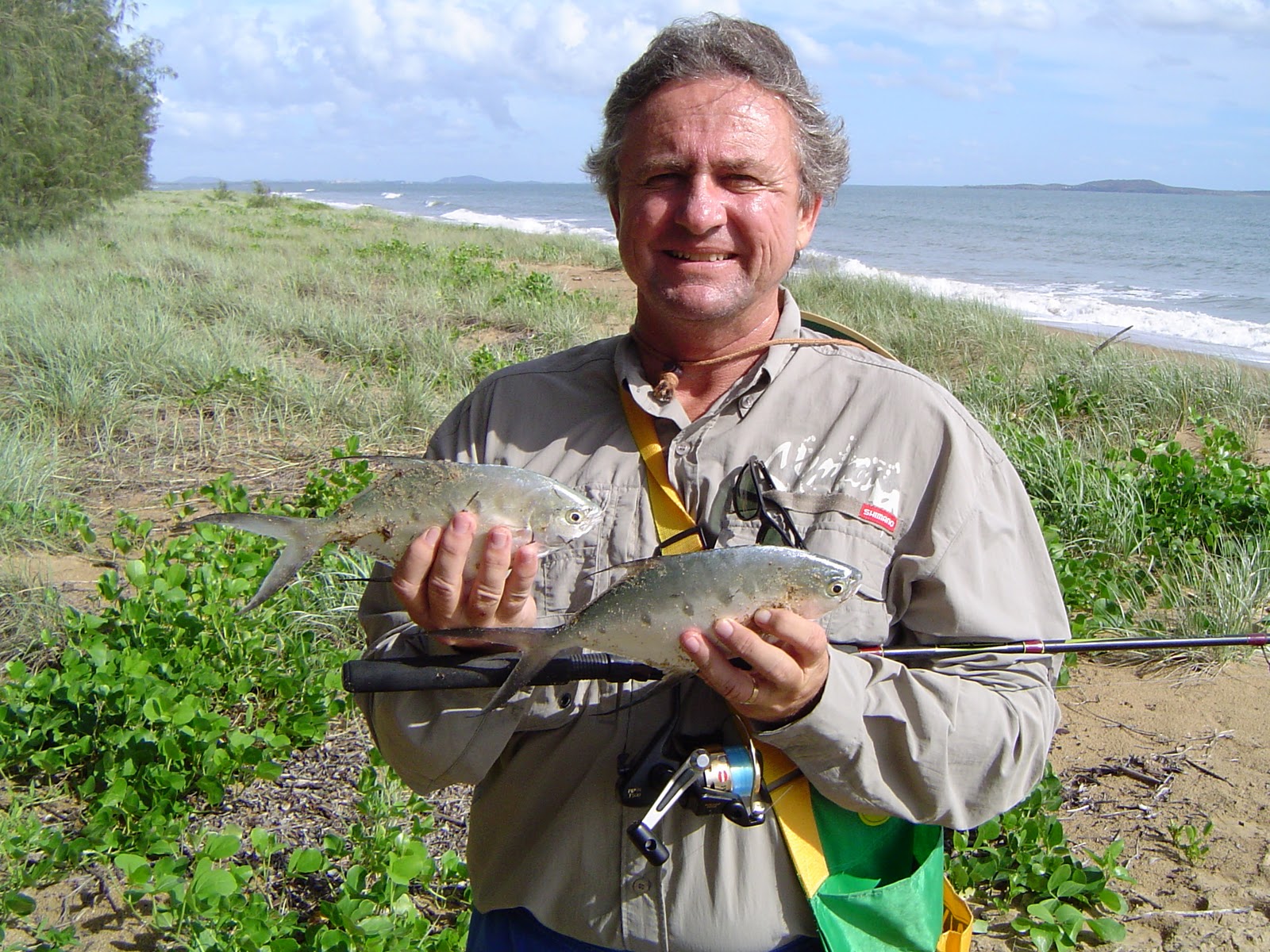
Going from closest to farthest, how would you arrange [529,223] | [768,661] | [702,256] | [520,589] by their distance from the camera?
[768,661] < [520,589] < [702,256] < [529,223]

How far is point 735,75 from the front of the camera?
2178 millimetres

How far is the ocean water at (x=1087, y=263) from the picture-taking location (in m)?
21.8

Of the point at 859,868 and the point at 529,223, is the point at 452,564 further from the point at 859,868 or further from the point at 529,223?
the point at 529,223

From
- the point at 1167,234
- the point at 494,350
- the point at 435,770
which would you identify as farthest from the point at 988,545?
the point at 1167,234

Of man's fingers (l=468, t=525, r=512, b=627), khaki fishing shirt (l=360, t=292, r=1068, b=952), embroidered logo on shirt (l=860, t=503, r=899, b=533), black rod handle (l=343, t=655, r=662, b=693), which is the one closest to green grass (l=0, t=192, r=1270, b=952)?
khaki fishing shirt (l=360, t=292, r=1068, b=952)

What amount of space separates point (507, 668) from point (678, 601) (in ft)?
1.28

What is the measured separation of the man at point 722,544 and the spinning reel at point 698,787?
6 cm

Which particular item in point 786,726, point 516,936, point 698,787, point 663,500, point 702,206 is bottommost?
point 516,936

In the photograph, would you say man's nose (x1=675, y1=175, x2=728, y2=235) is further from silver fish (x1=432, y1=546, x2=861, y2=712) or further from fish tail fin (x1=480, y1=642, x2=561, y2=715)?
fish tail fin (x1=480, y1=642, x2=561, y2=715)

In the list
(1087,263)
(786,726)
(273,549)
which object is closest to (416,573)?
(786,726)

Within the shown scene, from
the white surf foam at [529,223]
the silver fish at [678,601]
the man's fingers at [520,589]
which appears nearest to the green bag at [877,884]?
the silver fish at [678,601]

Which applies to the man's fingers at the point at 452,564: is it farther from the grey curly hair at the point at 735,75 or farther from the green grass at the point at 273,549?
the green grass at the point at 273,549

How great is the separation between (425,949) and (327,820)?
939 millimetres

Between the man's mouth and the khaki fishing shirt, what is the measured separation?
245mm
